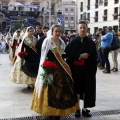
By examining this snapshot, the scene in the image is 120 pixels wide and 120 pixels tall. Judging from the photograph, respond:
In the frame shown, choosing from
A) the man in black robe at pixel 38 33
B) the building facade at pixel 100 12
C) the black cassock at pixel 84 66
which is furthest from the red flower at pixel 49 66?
the building facade at pixel 100 12

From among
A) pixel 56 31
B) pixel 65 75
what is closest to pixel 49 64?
pixel 65 75

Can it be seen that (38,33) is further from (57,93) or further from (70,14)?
(70,14)

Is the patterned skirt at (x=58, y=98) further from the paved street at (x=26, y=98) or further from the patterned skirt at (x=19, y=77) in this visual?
the patterned skirt at (x=19, y=77)

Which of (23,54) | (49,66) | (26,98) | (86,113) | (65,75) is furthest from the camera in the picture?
(23,54)

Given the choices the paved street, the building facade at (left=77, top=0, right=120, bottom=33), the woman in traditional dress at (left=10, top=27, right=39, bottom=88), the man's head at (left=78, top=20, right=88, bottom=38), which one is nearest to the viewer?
the man's head at (left=78, top=20, right=88, bottom=38)

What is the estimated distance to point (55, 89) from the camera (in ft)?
13.5

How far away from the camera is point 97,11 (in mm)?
36125

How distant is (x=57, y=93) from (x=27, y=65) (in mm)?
2304

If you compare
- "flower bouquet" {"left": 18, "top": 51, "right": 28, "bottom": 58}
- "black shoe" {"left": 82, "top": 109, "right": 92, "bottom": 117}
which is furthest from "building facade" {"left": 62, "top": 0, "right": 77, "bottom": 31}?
"black shoe" {"left": 82, "top": 109, "right": 92, "bottom": 117}

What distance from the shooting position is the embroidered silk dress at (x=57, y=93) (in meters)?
4.10

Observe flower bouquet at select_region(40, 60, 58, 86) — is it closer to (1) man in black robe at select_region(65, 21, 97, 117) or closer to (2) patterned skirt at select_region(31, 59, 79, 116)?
(2) patterned skirt at select_region(31, 59, 79, 116)

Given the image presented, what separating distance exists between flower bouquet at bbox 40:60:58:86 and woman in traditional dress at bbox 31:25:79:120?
0.02 metres

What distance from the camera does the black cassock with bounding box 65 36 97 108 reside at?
4.29m

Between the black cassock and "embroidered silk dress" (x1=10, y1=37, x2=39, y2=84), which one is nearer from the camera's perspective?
the black cassock
